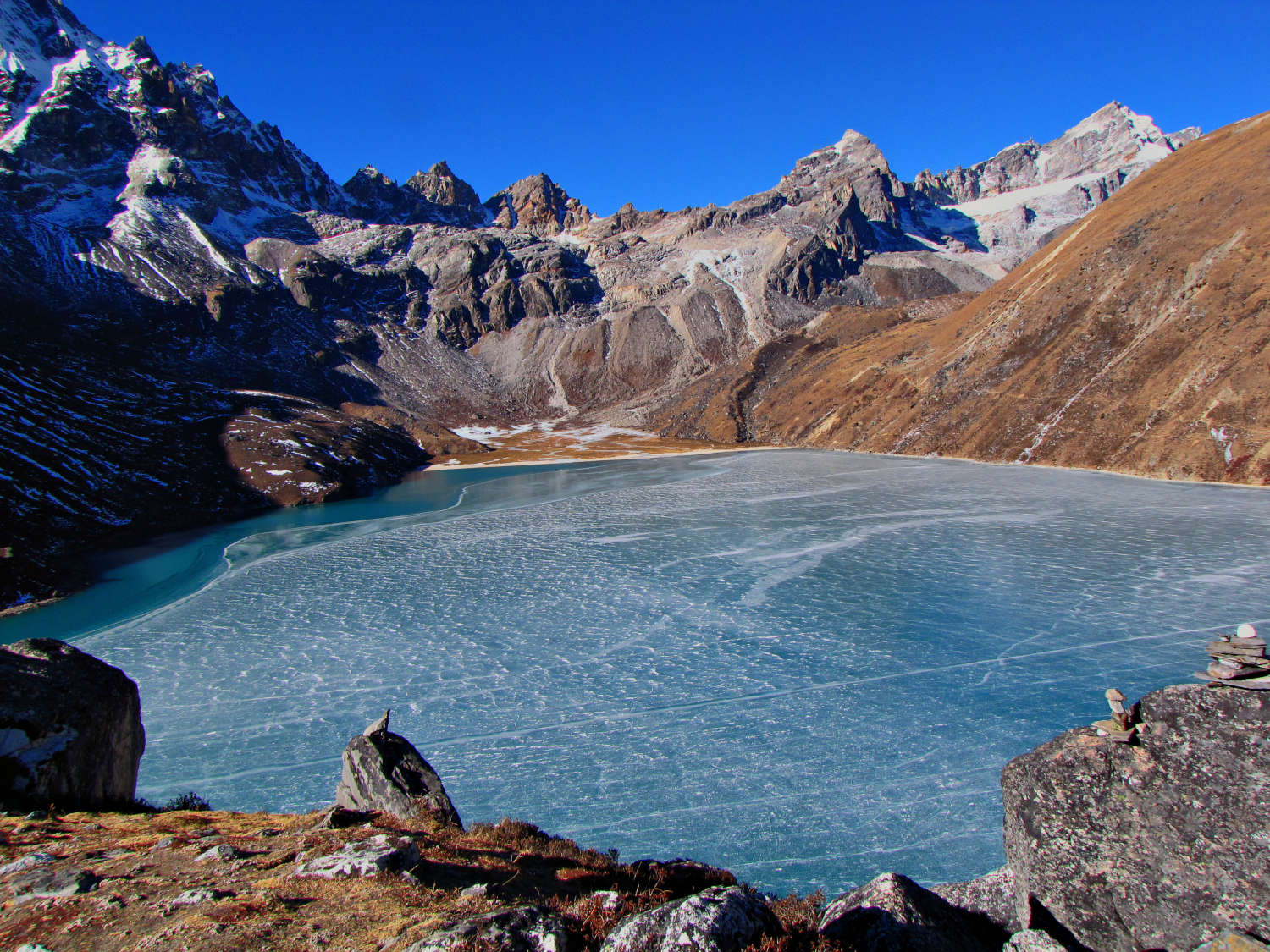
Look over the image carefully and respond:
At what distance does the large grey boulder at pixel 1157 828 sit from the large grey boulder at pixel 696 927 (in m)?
3.83

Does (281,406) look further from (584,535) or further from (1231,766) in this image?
(1231,766)

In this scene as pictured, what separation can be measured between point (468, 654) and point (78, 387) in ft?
302

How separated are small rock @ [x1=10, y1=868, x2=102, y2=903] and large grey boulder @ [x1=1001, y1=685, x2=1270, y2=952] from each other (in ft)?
38.0

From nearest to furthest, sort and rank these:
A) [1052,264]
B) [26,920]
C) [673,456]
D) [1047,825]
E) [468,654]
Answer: [26,920] → [1047,825] → [468,654] → [1052,264] → [673,456]

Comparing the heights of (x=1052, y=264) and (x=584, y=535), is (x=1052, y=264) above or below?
above

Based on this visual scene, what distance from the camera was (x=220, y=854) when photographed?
9188mm

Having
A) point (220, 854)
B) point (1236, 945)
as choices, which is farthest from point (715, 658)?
point (1236, 945)

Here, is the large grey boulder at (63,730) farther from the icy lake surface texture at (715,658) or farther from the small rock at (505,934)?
the small rock at (505,934)

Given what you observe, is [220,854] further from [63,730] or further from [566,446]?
[566,446]

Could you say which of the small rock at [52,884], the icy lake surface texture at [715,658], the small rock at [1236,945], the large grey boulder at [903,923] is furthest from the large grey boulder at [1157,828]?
the small rock at [52,884]

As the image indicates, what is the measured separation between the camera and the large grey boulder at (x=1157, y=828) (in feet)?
23.7

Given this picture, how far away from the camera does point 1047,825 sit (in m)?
8.30

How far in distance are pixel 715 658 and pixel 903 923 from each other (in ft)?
59.8

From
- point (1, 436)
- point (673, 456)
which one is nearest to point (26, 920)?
point (1, 436)
